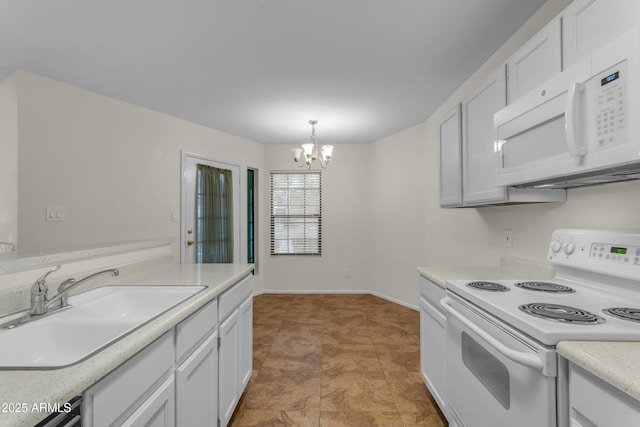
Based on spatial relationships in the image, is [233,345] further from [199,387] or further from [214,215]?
[214,215]

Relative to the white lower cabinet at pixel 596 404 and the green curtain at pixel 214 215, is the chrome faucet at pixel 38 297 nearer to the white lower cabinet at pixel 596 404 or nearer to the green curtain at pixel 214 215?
the white lower cabinet at pixel 596 404

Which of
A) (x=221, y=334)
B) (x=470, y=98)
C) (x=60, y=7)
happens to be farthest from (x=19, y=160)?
(x=470, y=98)

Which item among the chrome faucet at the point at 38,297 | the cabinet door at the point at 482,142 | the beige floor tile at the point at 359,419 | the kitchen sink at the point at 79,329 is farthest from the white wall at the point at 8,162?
the cabinet door at the point at 482,142

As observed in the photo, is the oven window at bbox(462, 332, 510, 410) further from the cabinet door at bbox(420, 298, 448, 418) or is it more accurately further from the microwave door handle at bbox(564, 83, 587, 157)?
the microwave door handle at bbox(564, 83, 587, 157)

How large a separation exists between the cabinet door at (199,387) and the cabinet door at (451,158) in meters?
1.84

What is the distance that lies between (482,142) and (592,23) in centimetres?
76

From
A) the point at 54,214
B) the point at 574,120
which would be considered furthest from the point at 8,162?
the point at 574,120

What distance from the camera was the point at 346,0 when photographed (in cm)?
170

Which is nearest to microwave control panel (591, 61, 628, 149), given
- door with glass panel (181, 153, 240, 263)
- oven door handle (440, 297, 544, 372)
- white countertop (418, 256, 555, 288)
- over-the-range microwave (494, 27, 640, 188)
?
over-the-range microwave (494, 27, 640, 188)

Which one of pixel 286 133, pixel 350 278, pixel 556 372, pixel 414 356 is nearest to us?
pixel 556 372

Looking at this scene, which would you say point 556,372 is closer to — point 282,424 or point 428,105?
point 282,424

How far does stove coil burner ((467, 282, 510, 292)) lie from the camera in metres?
1.41

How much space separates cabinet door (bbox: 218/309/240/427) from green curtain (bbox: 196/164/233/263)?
2393 millimetres

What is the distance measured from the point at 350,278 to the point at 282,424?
3193 mm
